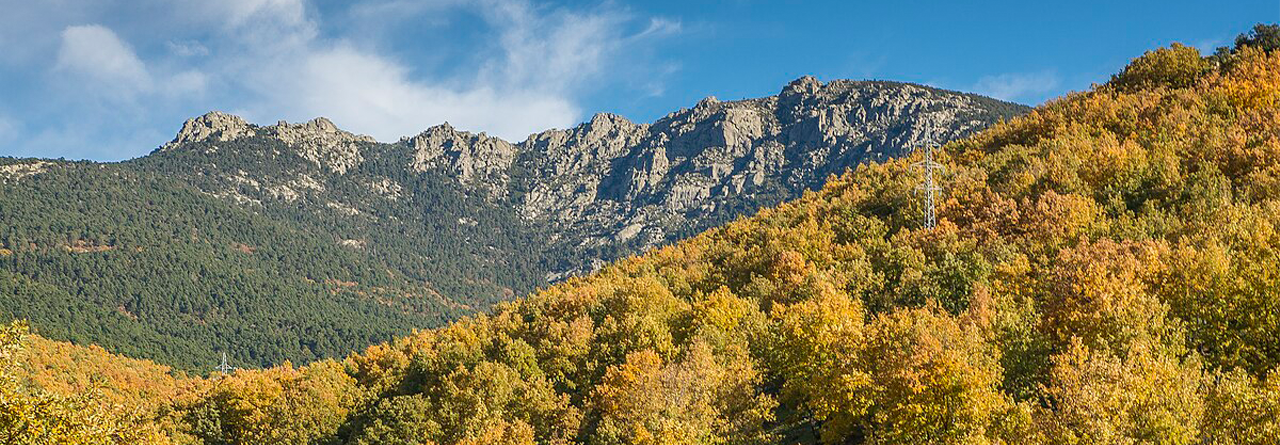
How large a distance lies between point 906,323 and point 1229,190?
37.6 meters

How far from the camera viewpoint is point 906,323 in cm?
4309

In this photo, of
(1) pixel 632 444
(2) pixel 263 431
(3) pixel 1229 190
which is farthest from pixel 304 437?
(3) pixel 1229 190

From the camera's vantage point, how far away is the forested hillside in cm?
3509

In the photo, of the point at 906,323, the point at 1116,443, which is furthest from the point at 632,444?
the point at 1116,443

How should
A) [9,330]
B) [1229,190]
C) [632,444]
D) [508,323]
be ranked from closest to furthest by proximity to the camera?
[9,330] < [632,444] < [1229,190] < [508,323]

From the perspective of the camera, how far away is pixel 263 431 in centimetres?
8000

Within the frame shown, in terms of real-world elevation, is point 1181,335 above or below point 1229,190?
below

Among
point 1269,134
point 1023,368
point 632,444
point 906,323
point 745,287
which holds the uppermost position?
point 1269,134

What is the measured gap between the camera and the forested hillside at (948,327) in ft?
115

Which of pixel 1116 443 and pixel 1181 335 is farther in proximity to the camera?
pixel 1181 335

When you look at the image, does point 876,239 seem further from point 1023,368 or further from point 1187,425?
point 1187,425

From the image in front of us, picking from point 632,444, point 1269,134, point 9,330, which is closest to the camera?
point 9,330

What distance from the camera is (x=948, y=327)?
41.4 m

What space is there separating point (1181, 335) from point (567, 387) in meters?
47.8
